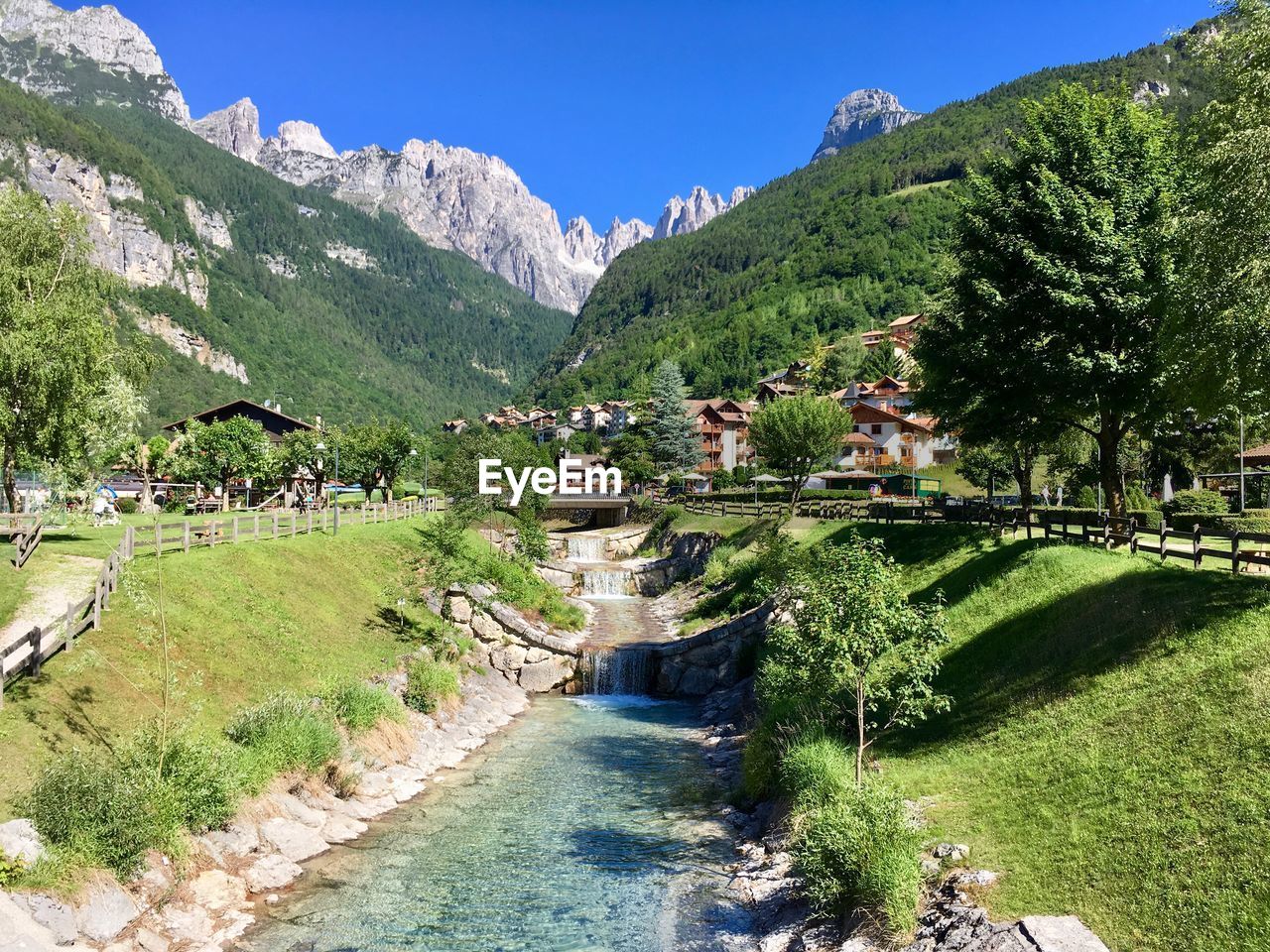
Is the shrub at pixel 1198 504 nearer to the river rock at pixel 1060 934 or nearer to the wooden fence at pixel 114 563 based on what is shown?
the river rock at pixel 1060 934

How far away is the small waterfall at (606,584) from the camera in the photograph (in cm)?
6812

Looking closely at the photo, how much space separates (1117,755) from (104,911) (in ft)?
60.3

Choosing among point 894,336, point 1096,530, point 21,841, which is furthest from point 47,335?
point 894,336

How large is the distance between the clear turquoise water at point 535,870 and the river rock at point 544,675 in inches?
468

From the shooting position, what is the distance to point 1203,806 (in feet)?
41.9

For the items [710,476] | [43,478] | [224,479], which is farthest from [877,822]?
[710,476]

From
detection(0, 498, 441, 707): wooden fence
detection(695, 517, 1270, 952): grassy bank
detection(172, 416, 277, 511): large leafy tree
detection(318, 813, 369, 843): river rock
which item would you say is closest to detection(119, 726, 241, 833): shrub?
detection(318, 813, 369, 843): river rock

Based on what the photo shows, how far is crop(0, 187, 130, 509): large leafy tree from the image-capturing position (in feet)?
98.7

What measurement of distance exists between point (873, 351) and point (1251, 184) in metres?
151

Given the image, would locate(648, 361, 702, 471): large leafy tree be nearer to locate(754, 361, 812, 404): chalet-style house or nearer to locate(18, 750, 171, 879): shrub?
locate(754, 361, 812, 404): chalet-style house

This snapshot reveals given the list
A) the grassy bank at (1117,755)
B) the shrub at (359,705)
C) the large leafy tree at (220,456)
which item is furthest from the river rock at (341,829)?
the large leafy tree at (220,456)

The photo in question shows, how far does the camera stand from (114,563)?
24.8m

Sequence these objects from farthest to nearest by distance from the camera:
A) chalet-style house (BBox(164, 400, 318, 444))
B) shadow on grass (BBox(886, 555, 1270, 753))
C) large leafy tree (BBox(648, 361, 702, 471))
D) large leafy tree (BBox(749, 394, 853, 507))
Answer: large leafy tree (BBox(648, 361, 702, 471)) < chalet-style house (BBox(164, 400, 318, 444)) < large leafy tree (BBox(749, 394, 853, 507)) < shadow on grass (BBox(886, 555, 1270, 753))

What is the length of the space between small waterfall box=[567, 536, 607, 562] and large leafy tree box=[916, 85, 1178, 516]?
176ft
